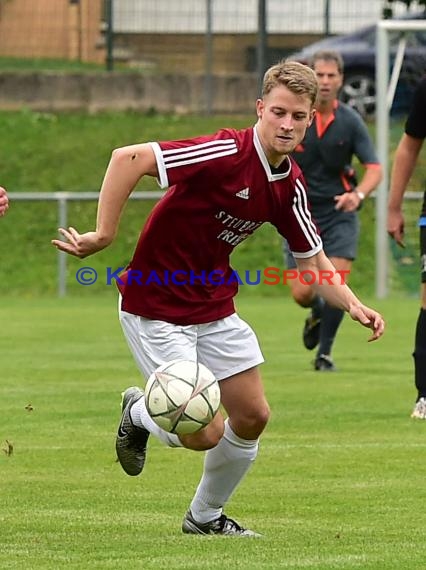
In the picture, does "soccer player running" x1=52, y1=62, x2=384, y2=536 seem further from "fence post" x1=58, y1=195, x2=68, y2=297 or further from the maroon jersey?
"fence post" x1=58, y1=195, x2=68, y2=297

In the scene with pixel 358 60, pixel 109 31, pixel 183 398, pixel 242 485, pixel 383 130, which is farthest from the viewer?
pixel 109 31

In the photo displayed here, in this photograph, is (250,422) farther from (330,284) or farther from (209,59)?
(209,59)

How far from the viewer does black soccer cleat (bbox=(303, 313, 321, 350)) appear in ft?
42.5

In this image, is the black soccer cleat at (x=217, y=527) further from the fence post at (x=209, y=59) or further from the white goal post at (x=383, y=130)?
the fence post at (x=209, y=59)

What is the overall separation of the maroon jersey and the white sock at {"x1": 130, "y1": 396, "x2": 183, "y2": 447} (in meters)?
0.41

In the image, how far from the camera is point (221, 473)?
6535 millimetres

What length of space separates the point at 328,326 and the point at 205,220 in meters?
6.24

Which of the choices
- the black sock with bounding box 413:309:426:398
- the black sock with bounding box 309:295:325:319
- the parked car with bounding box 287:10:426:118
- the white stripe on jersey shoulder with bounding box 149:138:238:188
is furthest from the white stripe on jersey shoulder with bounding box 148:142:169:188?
the parked car with bounding box 287:10:426:118

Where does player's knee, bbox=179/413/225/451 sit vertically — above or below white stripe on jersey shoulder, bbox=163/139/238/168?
below

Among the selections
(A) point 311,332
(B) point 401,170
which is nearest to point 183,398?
(B) point 401,170

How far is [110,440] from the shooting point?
909cm

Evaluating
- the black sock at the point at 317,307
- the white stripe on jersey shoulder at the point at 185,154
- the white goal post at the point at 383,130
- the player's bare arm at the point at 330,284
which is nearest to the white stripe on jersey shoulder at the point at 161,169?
the white stripe on jersey shoulder at the point at 185,154

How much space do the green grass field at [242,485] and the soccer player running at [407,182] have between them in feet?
1.13

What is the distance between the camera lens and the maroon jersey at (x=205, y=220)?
6.50m
